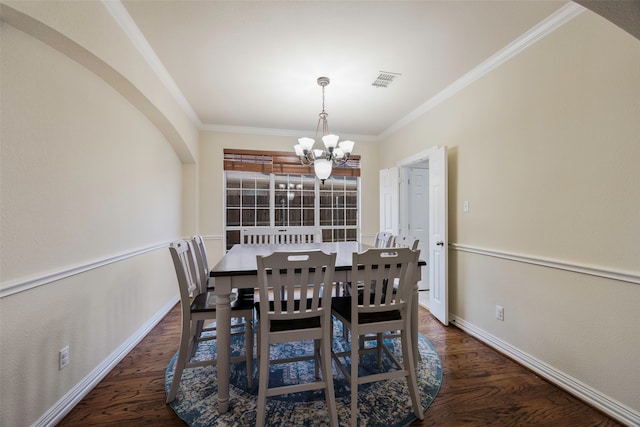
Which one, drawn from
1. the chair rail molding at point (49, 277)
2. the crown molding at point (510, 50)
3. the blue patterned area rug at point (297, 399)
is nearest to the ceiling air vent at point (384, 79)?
the crown molding at point (510, 50)

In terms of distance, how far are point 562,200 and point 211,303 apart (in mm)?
2674

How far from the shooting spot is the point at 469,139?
280cm

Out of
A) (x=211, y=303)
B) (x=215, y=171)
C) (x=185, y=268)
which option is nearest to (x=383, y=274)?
(x=211, y=303)

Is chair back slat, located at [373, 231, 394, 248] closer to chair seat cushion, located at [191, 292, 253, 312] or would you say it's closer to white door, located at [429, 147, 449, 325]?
white door, located at [429, 147, 449, 325]

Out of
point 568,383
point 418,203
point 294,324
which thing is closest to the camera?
point 294,324

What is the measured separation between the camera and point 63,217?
1.65 meters

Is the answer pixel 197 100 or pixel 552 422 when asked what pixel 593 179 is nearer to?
pixel 552 422

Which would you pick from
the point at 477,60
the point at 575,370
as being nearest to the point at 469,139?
the point at 477,60

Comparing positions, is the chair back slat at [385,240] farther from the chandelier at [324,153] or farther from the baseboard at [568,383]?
the baseboard at [568,383]

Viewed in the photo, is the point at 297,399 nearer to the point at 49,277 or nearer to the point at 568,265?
the point at 49,277

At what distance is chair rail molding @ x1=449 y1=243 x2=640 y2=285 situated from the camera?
5.16 ft

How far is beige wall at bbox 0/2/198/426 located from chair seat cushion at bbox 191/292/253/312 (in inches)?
29.3

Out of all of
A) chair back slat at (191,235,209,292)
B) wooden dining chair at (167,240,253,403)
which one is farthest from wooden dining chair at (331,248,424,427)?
chair back slat at (191,235,209,292)

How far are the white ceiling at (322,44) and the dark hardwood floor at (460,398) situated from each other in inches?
106
